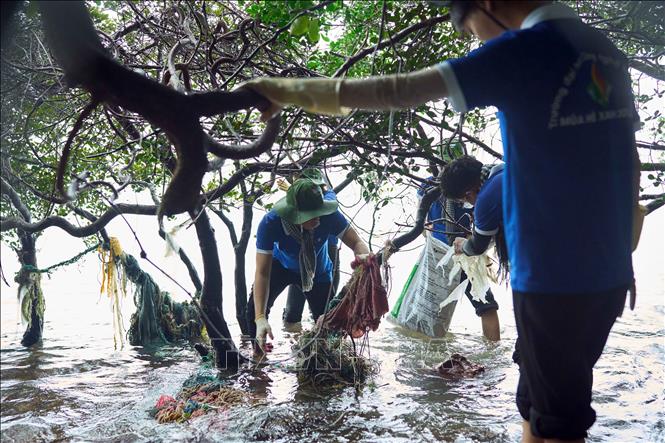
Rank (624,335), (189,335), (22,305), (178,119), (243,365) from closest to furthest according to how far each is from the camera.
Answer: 1. (178,119)
2. (243,365)
3. (22,305)
4. (624,335)
5. (189,335)

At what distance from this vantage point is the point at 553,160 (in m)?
1.36

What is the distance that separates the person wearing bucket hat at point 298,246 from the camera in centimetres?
396

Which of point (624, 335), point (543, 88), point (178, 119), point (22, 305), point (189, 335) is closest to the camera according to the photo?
point (543, 88)

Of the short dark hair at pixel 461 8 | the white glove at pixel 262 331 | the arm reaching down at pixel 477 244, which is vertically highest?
the short dark hair at pixel 461 8

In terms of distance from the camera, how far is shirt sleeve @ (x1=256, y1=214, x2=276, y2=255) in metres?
4.27

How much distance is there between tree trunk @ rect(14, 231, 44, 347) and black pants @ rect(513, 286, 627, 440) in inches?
190

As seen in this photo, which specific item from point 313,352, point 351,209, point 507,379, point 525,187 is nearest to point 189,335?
point 313,352

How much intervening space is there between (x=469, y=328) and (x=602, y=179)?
5.42 m

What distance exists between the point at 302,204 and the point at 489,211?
1.65 metres

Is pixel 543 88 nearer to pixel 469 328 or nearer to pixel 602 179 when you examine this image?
pixel 602 179

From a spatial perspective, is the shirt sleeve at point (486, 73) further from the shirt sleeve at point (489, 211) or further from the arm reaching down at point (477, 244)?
the arm reaching down at point (477, 244)

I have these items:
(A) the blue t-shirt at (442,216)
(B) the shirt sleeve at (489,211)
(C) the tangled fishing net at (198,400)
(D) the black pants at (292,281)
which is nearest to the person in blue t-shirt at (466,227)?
(A) the blue t-shirt at (442,216)

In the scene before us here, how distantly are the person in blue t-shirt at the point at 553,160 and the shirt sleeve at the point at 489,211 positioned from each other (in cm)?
107

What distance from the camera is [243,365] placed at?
4551 millimetres
